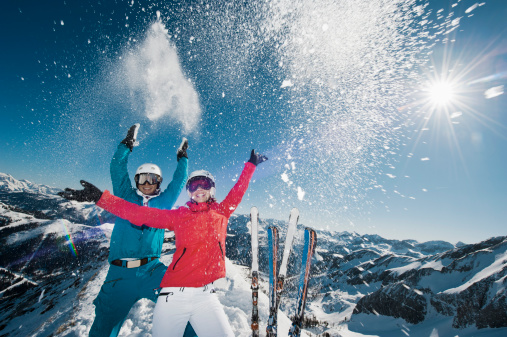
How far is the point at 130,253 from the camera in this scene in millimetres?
4168

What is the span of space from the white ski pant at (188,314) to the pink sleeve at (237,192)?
4.60 feet

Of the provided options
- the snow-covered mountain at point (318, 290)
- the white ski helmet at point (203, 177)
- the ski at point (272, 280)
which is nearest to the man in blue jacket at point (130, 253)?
the white ski helmet at point (203, 177)

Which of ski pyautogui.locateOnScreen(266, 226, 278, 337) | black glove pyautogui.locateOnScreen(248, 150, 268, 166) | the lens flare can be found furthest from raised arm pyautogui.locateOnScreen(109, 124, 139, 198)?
the lens flare

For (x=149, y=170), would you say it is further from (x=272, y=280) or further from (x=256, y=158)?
(x=272, y=280)

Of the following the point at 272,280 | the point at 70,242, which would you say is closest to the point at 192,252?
the point at 272,280

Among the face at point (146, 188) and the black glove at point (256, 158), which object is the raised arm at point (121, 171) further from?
the black glove at point (256, 158)

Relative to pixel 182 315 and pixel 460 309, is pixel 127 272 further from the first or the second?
pixel 460 309

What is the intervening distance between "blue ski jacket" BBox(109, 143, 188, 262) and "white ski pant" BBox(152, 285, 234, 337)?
154cm

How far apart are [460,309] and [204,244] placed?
46.4m

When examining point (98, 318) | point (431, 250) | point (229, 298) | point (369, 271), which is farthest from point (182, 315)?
point (431, 250)

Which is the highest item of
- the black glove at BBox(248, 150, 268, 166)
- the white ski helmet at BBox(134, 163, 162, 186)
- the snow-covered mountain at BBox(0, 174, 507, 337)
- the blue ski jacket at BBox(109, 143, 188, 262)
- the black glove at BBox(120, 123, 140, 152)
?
the black glove at BBox(120, 123, 140, 152)

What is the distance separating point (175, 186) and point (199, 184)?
1744 mm

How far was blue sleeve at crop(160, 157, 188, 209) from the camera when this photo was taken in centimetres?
517

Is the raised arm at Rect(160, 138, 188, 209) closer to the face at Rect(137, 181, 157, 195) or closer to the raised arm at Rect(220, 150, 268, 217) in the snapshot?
the face at Rect(137, 181, 157, 195)
